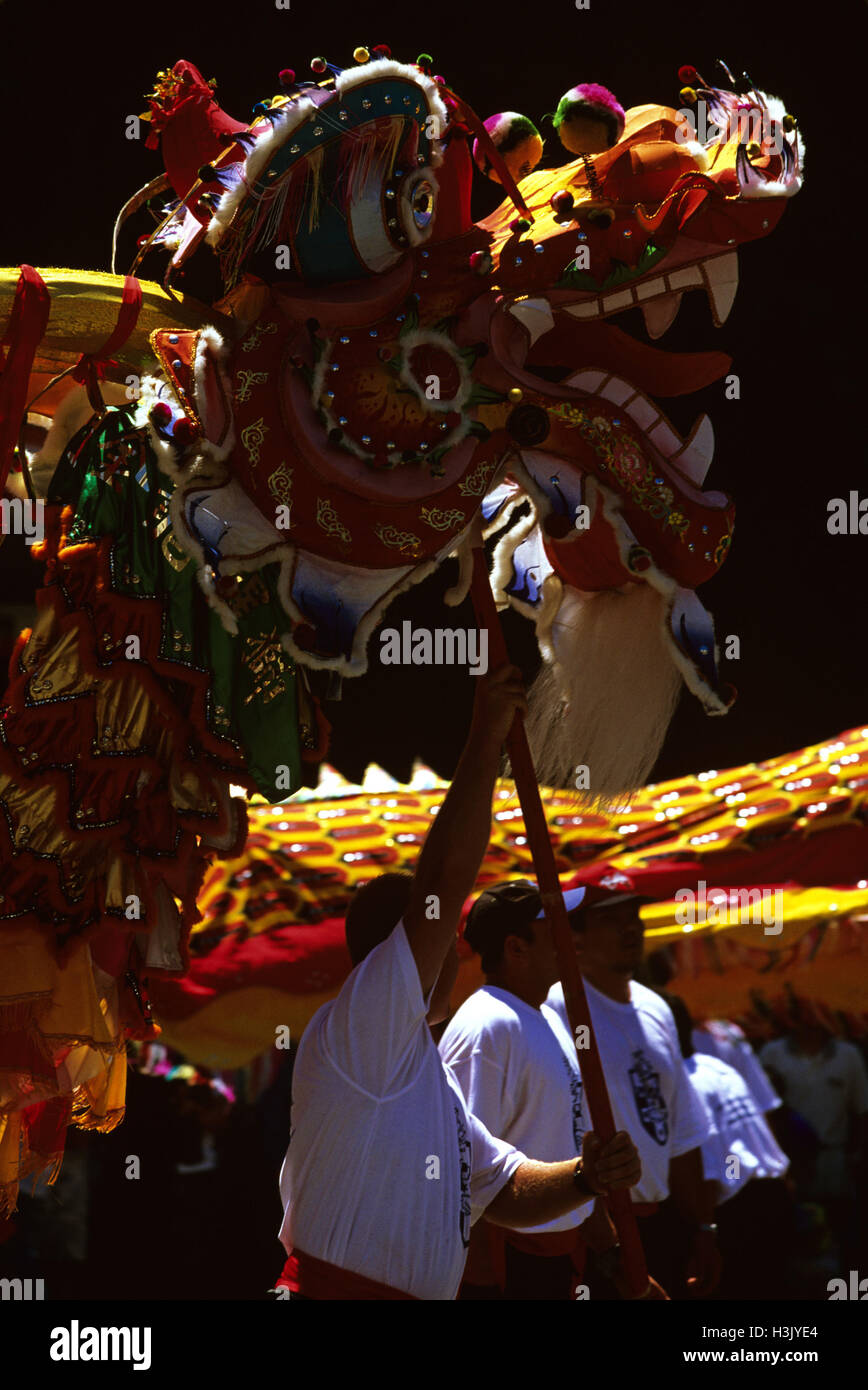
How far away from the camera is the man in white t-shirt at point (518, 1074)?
11.1 ft

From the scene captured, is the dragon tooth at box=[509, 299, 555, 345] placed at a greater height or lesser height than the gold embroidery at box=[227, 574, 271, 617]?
greater

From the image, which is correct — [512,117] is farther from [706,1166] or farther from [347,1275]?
[706,1166]

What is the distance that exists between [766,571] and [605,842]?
1388mm

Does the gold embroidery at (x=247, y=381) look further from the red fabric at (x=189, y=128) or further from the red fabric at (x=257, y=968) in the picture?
the red fabric at (x=257, y=968)

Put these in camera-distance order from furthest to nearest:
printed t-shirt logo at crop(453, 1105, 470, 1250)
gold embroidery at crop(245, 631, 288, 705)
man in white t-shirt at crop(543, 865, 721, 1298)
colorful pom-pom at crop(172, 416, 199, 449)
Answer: man in white t-shirt at crop(543, 865, 721, 1298) → printed t-shirt logo at crop(453, 1105, 470, 1250) → gold embroidery at crop(245, 631, 288, 705) → colorful pom-pom at crop(172, 416, 199, 449)

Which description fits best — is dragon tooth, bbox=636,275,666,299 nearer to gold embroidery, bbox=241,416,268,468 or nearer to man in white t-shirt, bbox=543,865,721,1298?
gold embroidery, bbox=241,416,268,468

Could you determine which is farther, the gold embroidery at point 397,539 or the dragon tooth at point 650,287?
the dragon tooth at point 650,287

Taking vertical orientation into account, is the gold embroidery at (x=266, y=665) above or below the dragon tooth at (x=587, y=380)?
below

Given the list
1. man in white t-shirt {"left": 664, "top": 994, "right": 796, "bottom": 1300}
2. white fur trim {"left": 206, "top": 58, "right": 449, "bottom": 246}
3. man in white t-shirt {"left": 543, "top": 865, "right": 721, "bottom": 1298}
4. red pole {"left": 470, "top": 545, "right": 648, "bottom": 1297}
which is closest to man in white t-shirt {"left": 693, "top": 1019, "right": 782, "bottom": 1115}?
man in white t-shirt {"left": 664, "top": 994, "right": 796, "bottom": 1300}

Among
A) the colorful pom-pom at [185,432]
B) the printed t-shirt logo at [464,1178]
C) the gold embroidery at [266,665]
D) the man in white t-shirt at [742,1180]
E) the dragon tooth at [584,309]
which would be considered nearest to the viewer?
the colorful pom-pom at [185,432]

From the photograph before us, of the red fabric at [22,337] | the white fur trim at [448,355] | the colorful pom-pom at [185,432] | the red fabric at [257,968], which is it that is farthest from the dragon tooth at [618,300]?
the red fabric at [257,968]

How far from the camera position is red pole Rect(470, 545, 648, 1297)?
8.69 ft

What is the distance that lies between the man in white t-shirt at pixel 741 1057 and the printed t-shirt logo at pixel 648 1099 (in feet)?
1.43
